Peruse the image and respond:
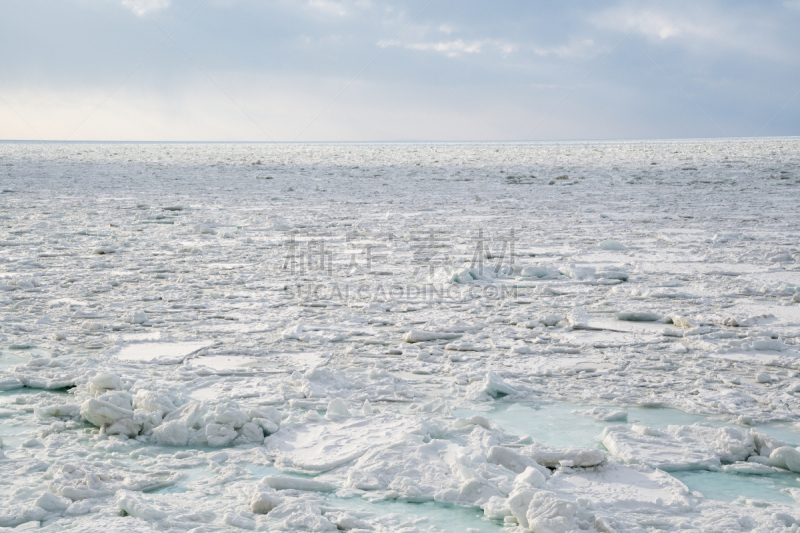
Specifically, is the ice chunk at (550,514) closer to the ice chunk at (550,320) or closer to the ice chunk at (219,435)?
the ice chunk at (219,435)

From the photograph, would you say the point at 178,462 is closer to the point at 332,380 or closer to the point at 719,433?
the point at 332,380

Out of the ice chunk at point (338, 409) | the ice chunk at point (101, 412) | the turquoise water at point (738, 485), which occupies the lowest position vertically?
the turquoise water at point (738, 485)

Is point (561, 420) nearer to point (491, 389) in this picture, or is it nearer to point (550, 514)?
point (491, 389)

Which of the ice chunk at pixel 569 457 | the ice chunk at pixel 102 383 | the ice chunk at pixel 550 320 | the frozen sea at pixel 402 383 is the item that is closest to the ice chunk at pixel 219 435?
the frozen sea at pixel 402 383

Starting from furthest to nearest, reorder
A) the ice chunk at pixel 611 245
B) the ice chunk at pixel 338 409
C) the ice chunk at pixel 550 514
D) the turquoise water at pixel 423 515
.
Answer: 1. the ice chunk at pixel 611 245
2. the ice chunk at pixel 338 409
3. the turquoise water at pixel 423 515
4. the ice chunk at pixel 550 514

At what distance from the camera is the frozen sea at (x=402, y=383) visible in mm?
1908

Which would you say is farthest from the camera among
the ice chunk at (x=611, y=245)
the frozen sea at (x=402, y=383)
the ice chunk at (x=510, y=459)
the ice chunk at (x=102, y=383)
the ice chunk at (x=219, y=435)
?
the ice chunk at (x=611, y=245)

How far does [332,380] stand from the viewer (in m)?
2.89

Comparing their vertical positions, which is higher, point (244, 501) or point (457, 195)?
point (457, 195)

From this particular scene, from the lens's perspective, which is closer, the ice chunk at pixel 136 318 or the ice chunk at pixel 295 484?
the ice chunk at pixel 295 484

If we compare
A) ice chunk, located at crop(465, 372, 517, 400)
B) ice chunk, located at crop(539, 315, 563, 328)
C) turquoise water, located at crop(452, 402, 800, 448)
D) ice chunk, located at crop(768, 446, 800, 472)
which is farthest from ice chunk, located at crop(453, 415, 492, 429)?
ice chunk, located at crop(539, 315, 563, 328)

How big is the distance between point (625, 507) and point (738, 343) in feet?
6.00

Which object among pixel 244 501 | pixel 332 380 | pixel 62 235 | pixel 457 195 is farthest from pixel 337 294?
pixel 457 195

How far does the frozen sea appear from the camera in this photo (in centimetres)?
191
